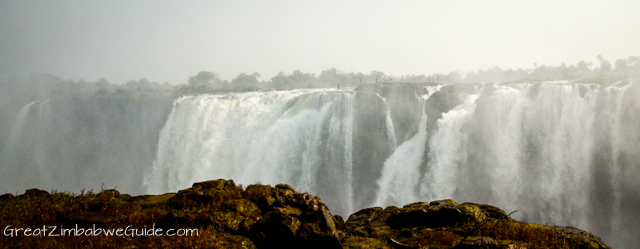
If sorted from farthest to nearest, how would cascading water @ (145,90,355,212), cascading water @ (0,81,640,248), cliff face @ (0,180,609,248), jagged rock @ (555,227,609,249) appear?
1. cascading water @ (145,90,355,212)
2. cascading water @ (0,81,640,248)
3. jagged rock @ (555,227,609,249)
4. cliff face @ (0,180,609,248)

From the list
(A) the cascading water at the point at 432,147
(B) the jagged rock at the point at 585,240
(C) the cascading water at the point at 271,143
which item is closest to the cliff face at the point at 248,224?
(B) the jagged rock at the point at 585,240

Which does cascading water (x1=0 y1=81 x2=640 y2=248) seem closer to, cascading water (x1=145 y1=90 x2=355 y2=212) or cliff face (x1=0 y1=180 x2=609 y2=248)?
cascading water (x1=145 y1=90 x2=355 y2=212)

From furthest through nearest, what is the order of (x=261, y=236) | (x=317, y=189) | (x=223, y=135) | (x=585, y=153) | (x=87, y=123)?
(x=87, y=123) < (x=223, y=135) < (x=317, y=189) < (x=585, y=153) < (x=261, y=236)

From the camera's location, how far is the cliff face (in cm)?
468

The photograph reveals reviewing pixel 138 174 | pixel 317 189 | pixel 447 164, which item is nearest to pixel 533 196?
pixel 447 164

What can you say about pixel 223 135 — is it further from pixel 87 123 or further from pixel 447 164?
pixel 87 123

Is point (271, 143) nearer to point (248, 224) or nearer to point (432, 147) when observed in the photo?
point (432, 147)

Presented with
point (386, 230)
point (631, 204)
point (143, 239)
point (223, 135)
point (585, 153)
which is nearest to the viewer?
point (143, 239)

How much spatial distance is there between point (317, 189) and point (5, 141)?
37174 mm

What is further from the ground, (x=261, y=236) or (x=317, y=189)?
(x=261, y=236)

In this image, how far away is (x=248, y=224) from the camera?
5.51 metres

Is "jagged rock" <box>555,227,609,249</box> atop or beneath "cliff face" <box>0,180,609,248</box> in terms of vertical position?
beneath

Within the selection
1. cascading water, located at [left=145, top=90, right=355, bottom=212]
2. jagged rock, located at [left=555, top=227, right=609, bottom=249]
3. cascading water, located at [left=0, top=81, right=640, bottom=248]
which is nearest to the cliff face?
jagged rock, located at [left=555, top=227, right=609, bottom=249]

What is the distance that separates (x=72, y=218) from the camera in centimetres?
536
